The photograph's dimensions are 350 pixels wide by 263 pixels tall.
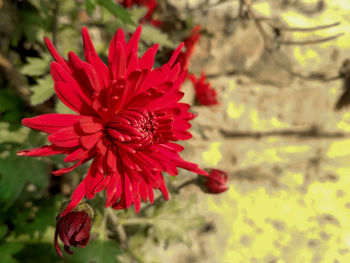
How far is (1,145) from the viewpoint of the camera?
138 cm

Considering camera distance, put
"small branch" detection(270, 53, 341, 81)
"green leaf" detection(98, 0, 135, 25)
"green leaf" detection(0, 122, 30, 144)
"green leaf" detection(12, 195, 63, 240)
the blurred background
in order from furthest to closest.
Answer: "small branch" detection(270, 53, 341, 81) → the blurred background → "green leaf" detection(12, 195, 63, 240) → "green leaf" detection(0, 122, 30, 144) → "green leaf" detection(98, 0, 135, 25)

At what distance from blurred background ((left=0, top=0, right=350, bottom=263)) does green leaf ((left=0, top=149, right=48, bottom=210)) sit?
311mm

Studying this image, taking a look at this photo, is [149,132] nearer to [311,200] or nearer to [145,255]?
[145,255]

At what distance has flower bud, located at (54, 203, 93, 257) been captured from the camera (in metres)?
0.81

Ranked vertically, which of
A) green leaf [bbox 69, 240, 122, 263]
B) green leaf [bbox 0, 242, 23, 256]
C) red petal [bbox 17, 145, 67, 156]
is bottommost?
green leaf [bbox 0, 242, 23, 256]

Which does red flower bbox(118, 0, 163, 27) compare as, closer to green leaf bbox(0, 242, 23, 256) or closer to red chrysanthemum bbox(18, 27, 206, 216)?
red chrysanthemum bbox(18, 27, 206, 216)

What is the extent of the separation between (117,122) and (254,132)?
5.16 feet

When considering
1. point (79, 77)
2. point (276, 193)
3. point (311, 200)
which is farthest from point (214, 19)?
point (79, 77)

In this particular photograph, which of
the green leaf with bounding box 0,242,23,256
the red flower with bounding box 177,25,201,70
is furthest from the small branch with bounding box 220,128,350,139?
the green leaf with bounding box 0,242,23,256

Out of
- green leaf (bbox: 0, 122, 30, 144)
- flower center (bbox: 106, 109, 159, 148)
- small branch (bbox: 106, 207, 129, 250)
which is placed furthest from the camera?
green leaf (bbox: 0, 122, 30, 144)

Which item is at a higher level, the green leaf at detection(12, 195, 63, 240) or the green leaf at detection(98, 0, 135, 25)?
the green leaf at detection(98, 0, 135, 25)

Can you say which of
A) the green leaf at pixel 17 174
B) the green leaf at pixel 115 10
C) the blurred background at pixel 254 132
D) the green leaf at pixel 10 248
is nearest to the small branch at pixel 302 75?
the blurred background at pixel 254 132

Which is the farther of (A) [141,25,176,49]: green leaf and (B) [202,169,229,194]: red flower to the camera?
(A) [141,25,176,49]: green leaf

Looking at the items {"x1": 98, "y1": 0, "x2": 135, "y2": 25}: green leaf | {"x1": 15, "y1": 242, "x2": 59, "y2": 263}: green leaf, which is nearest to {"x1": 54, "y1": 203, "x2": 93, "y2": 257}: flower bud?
{"x1": 98, "y1": 0, "x2": 135, "y2": 25}: green leaf
